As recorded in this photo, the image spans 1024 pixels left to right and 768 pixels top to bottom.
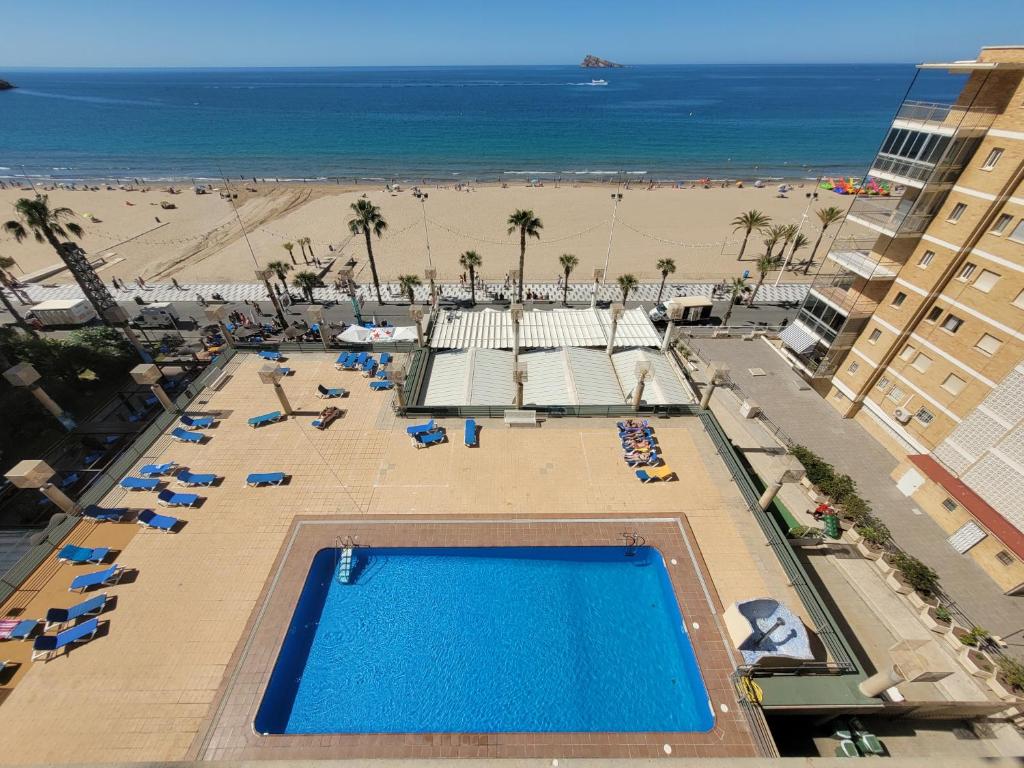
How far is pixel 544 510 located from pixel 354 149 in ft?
450

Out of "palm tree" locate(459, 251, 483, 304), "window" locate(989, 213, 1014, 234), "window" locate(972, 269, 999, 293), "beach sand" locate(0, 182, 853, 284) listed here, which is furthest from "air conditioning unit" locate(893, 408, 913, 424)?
"palm tree" locate(459, 251, 483, 304)

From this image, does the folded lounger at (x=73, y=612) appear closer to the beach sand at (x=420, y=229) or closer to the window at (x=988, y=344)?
the beach sand at (x=420, y=229)

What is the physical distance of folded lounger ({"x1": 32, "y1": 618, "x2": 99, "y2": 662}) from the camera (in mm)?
15281

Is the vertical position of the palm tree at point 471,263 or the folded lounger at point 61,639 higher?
the palm tree at point 471,263

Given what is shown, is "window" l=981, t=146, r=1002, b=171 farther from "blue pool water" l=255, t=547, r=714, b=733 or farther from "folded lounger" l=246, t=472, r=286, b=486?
"folded lounger" l=246, t=472, r=286, b=486

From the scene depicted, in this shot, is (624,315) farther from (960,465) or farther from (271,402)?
(271,402)

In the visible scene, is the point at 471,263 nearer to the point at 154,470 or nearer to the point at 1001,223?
the point at 154,470

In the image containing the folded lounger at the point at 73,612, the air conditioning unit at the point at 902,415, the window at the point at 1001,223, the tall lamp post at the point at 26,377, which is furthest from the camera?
the air conditioning unit at the point at 902,415

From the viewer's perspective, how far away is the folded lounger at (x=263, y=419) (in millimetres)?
24562

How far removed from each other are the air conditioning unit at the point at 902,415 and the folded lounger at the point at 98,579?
41.5 meters

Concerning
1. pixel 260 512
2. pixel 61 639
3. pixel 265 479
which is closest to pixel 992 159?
pixel 265 479

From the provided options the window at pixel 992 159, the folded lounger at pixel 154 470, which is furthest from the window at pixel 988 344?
the folded lounger at pixel 154 470

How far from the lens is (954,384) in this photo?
23.5m

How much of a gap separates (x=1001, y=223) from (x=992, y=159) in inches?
124
